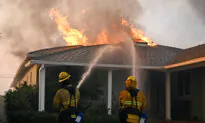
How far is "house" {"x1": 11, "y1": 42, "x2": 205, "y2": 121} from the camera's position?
1514cm

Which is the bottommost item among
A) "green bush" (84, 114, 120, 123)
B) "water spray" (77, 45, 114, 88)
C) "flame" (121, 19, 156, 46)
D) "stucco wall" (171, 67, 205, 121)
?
"green bush" (84, 114, 120, 123)

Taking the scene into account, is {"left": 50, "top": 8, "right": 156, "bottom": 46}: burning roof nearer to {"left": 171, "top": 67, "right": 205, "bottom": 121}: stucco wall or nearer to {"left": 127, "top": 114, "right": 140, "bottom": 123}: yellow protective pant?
{"left": 171, "top": 67, "right": 205, "bottom": 121}: stucco wall

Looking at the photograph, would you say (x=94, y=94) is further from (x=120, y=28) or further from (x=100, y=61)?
(x=120, y=28)

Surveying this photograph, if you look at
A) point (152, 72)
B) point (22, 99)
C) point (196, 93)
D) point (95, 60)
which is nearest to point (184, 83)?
point (196, 93)

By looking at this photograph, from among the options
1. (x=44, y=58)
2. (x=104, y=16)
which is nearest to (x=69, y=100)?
(x=44, y=58)

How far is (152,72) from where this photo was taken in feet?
60.1

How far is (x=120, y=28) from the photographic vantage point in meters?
18.4

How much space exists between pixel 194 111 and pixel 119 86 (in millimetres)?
3562

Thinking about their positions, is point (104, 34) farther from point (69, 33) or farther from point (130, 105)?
point (130, 105)

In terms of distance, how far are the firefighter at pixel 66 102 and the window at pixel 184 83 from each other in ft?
39.2

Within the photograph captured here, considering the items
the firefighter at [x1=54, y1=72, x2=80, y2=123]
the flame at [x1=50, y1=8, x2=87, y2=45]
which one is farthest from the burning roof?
the firefighter at [x1=54, y1=72, x2=80, y2=123]

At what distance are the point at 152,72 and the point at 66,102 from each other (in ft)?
40.8

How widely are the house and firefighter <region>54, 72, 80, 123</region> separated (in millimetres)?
8151

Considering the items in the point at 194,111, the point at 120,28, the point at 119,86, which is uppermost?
the point at 120,28
